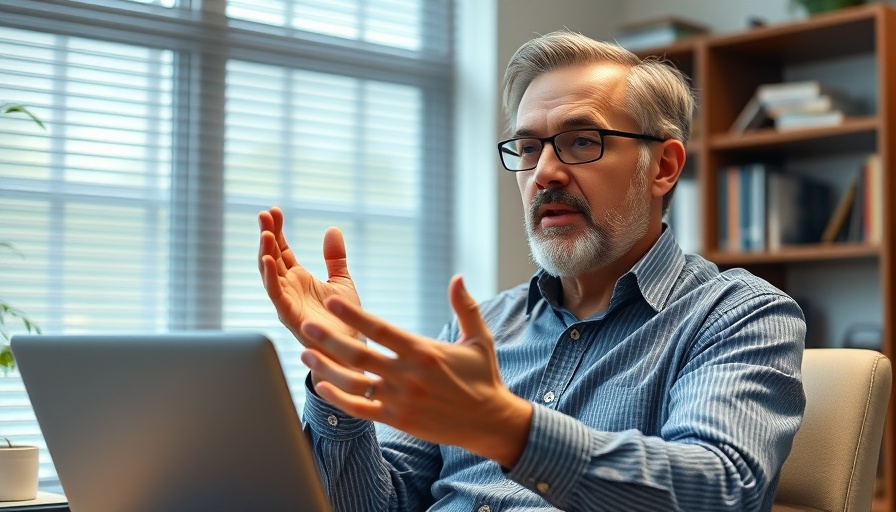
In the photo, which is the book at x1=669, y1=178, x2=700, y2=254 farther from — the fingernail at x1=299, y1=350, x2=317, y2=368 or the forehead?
the fingernail at x1=299, y1=350, x2=317, y2=368

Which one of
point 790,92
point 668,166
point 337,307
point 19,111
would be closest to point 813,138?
point 790,92

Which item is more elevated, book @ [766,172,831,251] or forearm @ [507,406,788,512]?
book @ [766,172,831,251]

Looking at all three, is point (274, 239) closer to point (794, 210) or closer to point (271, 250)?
point (271, 250)

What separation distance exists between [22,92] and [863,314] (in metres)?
2.42

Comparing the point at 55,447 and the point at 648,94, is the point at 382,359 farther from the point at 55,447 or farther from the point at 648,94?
the point at 648,94

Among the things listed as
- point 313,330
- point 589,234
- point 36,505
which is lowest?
point 36,505

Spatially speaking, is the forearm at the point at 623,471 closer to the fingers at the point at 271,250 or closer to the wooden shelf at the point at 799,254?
the fingers at the point at 271,250

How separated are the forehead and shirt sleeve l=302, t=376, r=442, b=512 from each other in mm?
562

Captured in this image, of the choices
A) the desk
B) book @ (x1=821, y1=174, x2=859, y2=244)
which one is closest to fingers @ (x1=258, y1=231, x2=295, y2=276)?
the desk

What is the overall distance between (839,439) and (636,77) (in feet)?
2.14

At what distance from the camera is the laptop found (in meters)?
1.07

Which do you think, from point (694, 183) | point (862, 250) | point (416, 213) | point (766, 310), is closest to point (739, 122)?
point (694, 183)

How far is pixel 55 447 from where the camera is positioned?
4.16ft

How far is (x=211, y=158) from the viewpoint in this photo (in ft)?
9.20
